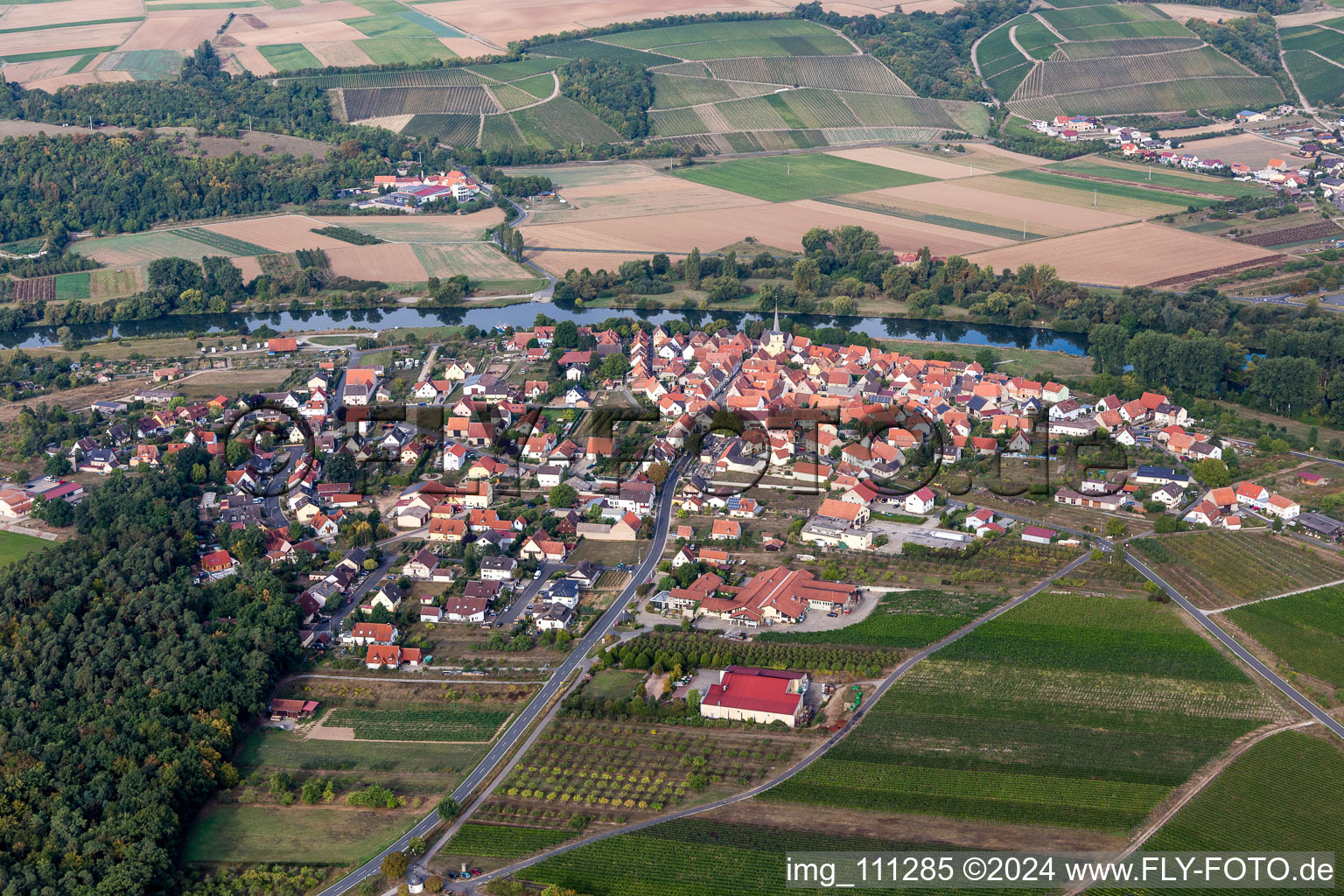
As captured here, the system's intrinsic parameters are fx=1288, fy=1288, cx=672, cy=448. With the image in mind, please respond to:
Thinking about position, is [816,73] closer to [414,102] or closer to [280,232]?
[414,102]

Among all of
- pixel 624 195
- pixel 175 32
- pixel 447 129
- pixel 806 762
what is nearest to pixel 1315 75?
pixel 624 195

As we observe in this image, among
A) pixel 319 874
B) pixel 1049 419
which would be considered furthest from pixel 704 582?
pixel 1049 419

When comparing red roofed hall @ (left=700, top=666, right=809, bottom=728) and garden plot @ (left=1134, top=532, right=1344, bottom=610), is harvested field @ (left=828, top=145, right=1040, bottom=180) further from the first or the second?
red roofed hall @ (left=700, top=666, right=809, bottom=728)

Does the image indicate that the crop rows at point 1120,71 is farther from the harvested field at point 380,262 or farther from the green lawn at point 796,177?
the harvested field at point 380,262

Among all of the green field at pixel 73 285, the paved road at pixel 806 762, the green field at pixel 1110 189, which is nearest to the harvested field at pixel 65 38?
the green field at pixel 73 285

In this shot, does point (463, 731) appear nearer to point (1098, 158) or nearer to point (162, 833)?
point (162, 833)

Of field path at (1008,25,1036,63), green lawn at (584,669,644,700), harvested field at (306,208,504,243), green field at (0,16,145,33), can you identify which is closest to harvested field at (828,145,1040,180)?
field path at (1008,25,1036,63)
